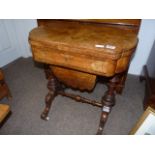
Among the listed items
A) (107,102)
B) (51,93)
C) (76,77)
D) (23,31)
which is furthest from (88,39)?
(23,31)

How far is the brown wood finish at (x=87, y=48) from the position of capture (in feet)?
3.56

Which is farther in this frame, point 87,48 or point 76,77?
point 76,77

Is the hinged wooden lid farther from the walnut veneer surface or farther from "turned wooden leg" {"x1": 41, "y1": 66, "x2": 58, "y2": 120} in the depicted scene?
"turned wooden leg" {"x1": 41, "y1": 66, "x2": 58, "y2": 120}

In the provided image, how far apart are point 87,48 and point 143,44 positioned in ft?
3.98

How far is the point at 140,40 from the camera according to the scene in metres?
1.95

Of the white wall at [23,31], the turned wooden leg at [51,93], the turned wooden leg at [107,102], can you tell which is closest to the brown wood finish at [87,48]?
the turned wooden leg at [107,102]

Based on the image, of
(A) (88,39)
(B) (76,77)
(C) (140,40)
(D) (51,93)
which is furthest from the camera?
(C) (140,40)

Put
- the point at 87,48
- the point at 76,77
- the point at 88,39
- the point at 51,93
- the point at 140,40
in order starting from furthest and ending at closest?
the point at 140,40, the point at 51,93, the point at 76,77, the point at 88,39, the point at 87,48

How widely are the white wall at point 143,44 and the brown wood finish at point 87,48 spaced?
549 millimetres

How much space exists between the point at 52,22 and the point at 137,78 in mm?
1454

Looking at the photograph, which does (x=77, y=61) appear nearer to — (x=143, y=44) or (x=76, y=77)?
(x=76, y=77)

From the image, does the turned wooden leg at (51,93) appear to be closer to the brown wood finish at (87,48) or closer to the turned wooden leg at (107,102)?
the brown wood finish at (87,48)

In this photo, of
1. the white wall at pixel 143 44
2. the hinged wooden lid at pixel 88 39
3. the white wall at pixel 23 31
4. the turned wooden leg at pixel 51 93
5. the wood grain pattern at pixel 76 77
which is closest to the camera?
the hinged wooden lid at pixel 88 39

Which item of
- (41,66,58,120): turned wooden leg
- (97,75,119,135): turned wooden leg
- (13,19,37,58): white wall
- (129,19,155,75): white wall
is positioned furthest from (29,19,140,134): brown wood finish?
(13,19,37,58): white wall
